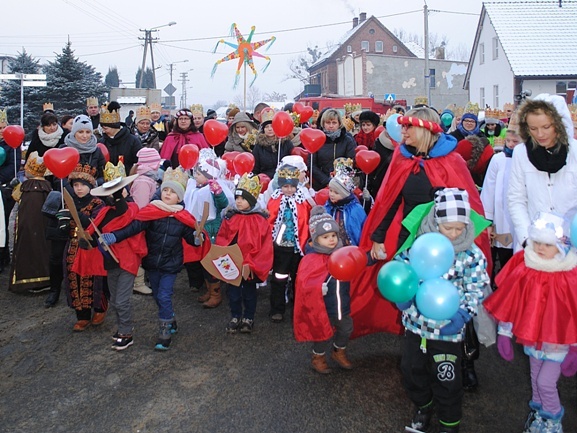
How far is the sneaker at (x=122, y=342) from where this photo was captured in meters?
5.28

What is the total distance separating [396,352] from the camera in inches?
203

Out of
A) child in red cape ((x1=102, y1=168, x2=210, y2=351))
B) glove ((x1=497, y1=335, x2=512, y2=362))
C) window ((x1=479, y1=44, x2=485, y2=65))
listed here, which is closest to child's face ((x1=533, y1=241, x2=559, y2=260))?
glove ((x1=497, y1=335, x2=512, y2=362))

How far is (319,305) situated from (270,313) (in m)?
1.67

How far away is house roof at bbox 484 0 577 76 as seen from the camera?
28.8 m

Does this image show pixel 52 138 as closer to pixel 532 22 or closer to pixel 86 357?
pixel 86 357

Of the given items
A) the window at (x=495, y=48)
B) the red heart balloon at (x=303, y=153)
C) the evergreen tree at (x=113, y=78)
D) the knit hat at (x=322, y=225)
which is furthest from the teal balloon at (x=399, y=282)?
the evergreen tree at (x=113, y=78)

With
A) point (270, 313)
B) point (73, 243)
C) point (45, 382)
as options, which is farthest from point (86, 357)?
point (270, 313)

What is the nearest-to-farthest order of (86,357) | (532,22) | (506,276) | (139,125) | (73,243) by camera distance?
(506,276) → (86,357) → (73,243) → (139,125) → (532,22)

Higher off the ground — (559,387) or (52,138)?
(52,138)

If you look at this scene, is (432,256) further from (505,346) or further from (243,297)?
(243,297)

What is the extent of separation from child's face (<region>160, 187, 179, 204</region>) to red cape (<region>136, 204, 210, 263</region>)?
14cm

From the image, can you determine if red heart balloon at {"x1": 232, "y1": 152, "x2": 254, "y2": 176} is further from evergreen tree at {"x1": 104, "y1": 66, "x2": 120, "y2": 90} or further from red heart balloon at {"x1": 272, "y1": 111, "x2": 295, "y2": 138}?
evergreen tree at {"x1": 104, "y1": 66, "x2": 120, "y2": 90}

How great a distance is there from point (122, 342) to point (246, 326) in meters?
1.24

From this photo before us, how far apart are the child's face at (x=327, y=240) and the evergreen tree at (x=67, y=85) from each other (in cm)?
2521
